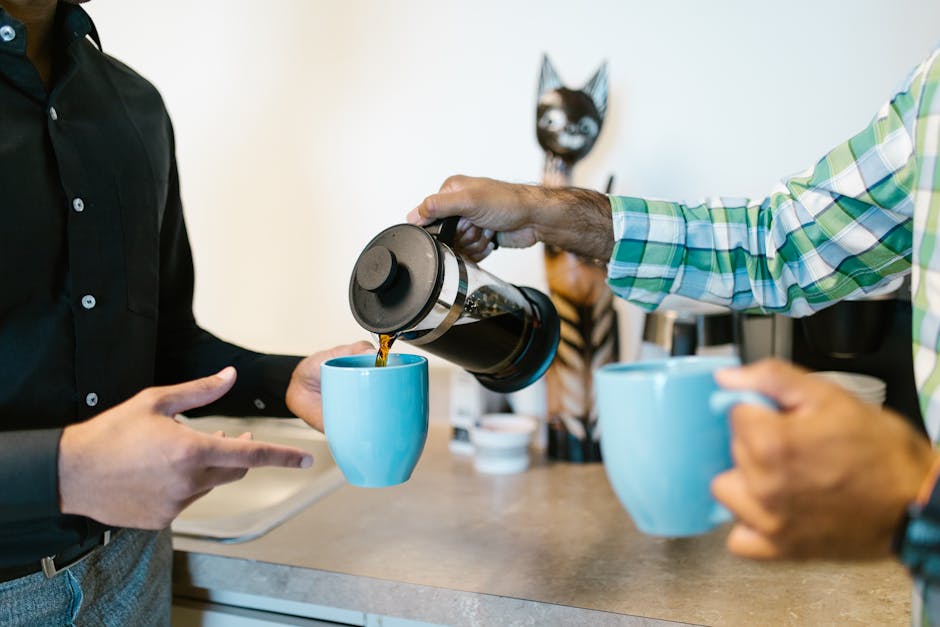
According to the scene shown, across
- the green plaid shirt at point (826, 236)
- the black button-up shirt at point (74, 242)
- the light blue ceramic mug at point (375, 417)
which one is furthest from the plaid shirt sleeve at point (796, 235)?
the black button-up shirt at point (74, 242)

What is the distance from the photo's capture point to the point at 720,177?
1.30 m

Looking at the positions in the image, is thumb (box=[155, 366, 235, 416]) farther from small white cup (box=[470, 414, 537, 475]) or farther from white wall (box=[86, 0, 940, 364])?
white wall (box=[86, 0, 940, 364])

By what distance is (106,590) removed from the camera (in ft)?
2.74

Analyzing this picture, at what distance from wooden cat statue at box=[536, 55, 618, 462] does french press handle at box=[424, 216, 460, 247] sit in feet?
1.35

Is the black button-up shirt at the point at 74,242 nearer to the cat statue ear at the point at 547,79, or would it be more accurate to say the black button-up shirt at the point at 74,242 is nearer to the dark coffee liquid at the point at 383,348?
the dark coffee liquid at the point at 383,348

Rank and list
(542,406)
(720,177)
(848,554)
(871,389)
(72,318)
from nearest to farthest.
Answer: (848,554) → (72,318) → (871,389) → (720,177) → (542,406)

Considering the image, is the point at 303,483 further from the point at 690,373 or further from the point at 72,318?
the point at 690,373

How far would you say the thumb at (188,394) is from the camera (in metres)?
0.59

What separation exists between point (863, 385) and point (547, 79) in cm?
73

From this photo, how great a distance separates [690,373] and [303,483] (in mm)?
1094

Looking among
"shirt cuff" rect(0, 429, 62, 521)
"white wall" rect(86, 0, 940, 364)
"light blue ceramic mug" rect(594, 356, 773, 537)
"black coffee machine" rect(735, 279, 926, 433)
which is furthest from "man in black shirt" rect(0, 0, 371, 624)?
"black coffee machine" rect(735, 279, 926, 433)

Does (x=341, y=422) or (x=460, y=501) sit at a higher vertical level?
(x=341, y=422)

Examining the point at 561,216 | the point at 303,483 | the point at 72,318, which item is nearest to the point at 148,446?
the point at 72,318

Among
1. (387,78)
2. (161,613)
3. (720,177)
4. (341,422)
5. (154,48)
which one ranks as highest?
(154,48)
